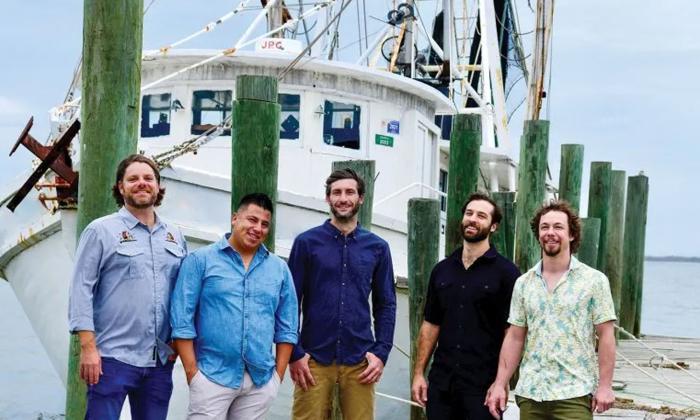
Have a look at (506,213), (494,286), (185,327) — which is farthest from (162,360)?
(506,213)

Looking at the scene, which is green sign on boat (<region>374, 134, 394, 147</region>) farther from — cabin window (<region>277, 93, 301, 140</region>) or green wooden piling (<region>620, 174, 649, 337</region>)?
green wooden piling (<region>620, 174, 649, 337</region>)

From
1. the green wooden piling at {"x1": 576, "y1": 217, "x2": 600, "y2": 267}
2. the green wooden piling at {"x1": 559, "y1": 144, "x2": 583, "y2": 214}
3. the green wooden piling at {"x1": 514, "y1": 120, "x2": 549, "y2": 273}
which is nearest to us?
the green wooden piling at {"x1": 514, "y1": 120, "x2": 549, "y2": 273}

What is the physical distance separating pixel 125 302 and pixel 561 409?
2038 millimetres

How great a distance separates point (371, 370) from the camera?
17.7 feet

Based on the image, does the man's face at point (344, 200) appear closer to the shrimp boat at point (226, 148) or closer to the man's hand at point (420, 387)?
the man's hand at point (420, 387)

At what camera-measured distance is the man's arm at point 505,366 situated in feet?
16.2

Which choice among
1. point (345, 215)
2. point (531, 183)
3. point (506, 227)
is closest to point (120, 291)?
point (345, 215)

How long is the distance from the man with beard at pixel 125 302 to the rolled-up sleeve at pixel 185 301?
0.06 meters

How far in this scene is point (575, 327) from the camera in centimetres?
478

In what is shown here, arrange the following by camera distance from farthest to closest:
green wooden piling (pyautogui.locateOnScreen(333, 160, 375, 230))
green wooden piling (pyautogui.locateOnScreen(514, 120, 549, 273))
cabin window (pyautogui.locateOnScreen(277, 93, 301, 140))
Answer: cabin window (pyautogui.locateOnScreen(277, 93, 301, 140)) → green wooden piling (pyautogui.locateOnScreen(514, 120, 549, 273)) → green wooden piling (pyautogui.locateOnScreen(333, 160, 375, 230))

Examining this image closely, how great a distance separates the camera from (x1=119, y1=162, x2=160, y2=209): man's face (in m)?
4.64

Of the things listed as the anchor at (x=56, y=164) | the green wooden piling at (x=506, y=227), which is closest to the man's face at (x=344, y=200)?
the green wooden piling at (x=506, y=227)

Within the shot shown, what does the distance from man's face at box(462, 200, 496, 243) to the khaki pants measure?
0.87m

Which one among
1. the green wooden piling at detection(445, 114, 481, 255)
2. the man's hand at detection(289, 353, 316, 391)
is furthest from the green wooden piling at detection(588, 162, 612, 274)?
the man's hand at detection(289, 353, 316, 391)
